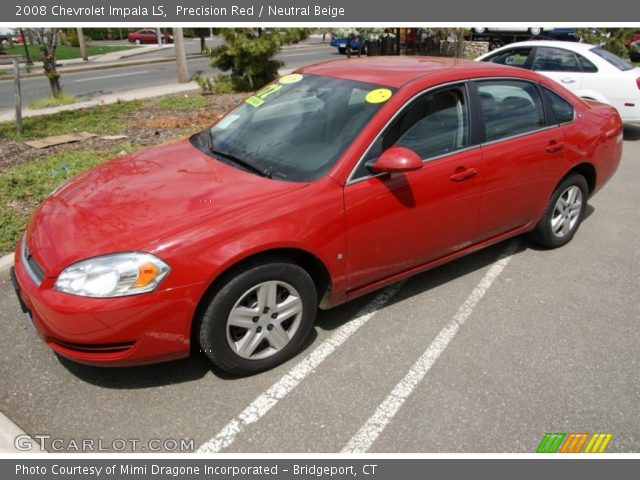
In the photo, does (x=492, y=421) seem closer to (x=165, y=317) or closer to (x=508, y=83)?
(x=165, y=317)

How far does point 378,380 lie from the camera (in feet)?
9.55

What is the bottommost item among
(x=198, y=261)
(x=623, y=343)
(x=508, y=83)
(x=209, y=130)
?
(x=623, y=343)

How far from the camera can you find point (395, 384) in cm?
289

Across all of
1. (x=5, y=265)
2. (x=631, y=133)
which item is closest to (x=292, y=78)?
(x=5, y=265)

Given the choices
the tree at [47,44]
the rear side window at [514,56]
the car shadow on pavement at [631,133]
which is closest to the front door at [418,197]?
the rear side window at [514,56]

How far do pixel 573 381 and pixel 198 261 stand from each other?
222 cm

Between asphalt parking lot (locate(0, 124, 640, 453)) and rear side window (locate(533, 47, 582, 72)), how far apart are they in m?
6.25

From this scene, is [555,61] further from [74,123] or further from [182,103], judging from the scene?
[74,123]

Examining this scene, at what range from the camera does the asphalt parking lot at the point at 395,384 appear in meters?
2.55

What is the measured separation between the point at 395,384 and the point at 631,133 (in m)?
9.20

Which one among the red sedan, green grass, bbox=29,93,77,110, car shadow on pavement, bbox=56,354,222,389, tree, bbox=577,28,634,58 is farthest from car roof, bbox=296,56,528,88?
tree, bbox=577,28,634,58

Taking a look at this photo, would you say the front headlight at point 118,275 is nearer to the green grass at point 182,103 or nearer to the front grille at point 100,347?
the front grille at point 100,347

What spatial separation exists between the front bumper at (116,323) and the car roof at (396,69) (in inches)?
73.3

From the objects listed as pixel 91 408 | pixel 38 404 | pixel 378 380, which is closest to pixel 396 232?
pixel 378 380
